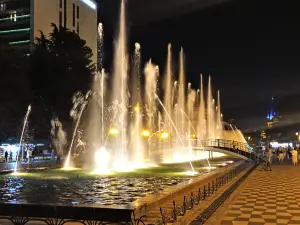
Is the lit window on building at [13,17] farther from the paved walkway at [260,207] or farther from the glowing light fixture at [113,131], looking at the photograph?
the paved walkway at [260,207]

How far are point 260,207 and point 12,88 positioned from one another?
23.6m

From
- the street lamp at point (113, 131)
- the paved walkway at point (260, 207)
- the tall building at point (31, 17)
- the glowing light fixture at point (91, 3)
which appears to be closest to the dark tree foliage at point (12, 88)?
the street lamp at point (113, 131)

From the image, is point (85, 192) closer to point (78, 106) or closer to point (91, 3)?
point (78, 106)

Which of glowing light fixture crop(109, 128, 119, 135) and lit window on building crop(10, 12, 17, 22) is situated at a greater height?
lit window on building crop(10, 12, 17, 22)

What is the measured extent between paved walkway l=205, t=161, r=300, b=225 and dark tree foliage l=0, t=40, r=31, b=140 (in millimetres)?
20231

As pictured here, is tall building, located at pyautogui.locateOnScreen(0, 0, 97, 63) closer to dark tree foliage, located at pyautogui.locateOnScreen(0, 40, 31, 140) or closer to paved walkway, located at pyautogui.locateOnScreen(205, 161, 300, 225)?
dark tree foliage, located at pyautogui.locateOnScreen(0, 40, 31, 140)

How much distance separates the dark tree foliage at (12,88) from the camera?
29.3m

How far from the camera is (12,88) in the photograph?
→ 29703 millimetres

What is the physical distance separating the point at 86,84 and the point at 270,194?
1026 inches

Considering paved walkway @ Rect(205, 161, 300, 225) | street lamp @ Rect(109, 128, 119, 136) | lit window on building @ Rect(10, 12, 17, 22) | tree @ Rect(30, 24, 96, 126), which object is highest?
lit window on building @ Rect(10, 12, 17, 22)

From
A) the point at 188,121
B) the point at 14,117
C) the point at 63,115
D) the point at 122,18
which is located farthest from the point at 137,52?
the point at 188,121

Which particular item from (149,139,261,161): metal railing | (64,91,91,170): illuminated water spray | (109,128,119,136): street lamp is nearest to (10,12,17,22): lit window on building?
(64,91,91,170): illuminated water spray

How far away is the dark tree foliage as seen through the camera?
2934 centimetres

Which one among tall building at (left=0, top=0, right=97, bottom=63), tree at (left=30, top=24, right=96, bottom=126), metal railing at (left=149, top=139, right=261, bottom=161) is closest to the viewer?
tree at (left=30, top=24, right=96, bottom=126)
